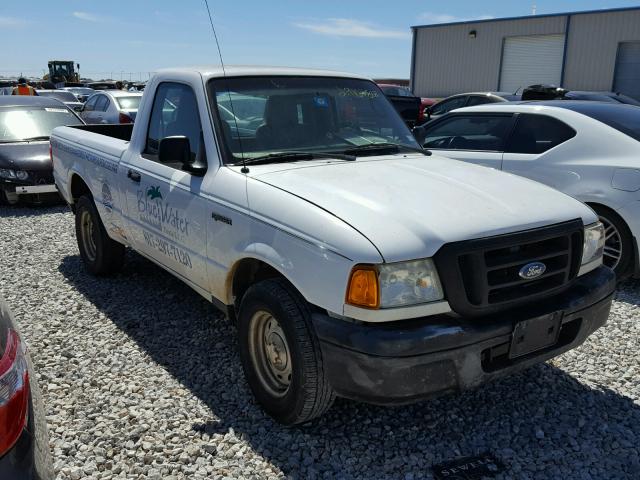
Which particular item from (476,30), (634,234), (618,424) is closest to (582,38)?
(476,30)

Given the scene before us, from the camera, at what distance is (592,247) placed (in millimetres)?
3363

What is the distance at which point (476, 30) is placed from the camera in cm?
3197

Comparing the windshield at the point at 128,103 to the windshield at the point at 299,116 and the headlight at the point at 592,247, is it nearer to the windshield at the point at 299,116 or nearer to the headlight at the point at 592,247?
the windshield at the point at 299,116

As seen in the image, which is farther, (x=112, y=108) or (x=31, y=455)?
(x=112, y=108)

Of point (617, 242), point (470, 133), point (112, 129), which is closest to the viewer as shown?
point (617, 242)

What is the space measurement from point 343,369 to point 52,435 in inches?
65.9

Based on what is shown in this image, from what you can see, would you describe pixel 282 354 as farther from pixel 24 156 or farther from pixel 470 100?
pixel 470 100

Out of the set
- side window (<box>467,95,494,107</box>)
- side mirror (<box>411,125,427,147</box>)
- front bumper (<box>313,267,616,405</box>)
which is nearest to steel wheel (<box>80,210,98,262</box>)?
side mirror (<box>411,125,427,147</box>)

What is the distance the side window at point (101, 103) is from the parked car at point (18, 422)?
500 inches

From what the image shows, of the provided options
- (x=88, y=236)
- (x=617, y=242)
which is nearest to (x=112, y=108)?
(x=88, y=236)

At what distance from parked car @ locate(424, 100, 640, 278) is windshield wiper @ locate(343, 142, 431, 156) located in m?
1.97

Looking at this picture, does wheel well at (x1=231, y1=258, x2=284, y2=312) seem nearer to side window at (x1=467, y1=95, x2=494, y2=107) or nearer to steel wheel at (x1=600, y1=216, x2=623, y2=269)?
steel wheel at (x1=600, y1=216, x2=623, y2=269)

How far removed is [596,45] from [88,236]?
1108 inches

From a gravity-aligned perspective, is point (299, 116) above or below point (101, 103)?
above
